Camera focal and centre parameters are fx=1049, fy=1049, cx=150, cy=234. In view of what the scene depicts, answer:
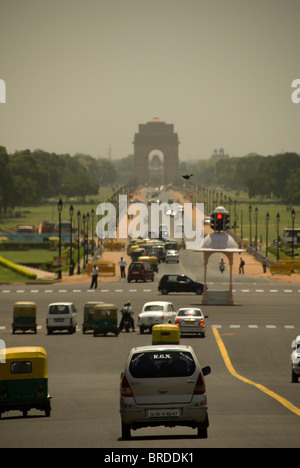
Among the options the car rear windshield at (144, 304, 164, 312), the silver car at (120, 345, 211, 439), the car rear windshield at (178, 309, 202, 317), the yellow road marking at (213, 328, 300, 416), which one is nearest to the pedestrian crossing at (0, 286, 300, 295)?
the car rear windshield at (144, 304, 164, 312)

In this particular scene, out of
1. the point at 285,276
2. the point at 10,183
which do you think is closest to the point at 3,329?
Answer: the point at 285,276

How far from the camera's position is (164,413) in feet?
53.4

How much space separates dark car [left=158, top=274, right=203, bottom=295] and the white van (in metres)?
16.5

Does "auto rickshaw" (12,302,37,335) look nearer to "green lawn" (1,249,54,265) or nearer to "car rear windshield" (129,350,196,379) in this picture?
"car rear windshield" (129,350,196,379)

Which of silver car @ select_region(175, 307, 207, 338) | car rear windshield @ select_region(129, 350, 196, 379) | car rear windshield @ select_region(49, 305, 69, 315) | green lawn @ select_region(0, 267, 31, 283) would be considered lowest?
Answer: green lawn @ select_region(0, 267, 31, 283)

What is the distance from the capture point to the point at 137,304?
51.4 metres

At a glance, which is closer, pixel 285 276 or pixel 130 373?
pixel 130 373

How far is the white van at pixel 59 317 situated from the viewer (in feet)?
136

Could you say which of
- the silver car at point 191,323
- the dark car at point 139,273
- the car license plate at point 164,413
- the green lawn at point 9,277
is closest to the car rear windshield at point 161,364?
the car license plate at point 164,413

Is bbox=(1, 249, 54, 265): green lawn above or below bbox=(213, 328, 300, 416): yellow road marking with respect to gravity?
below

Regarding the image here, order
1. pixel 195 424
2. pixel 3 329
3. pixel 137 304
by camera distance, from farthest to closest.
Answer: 1. pixel 137 304
2. pixel 3 329
3. pixel 195 424

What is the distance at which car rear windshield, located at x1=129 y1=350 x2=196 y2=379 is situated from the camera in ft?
54.2
